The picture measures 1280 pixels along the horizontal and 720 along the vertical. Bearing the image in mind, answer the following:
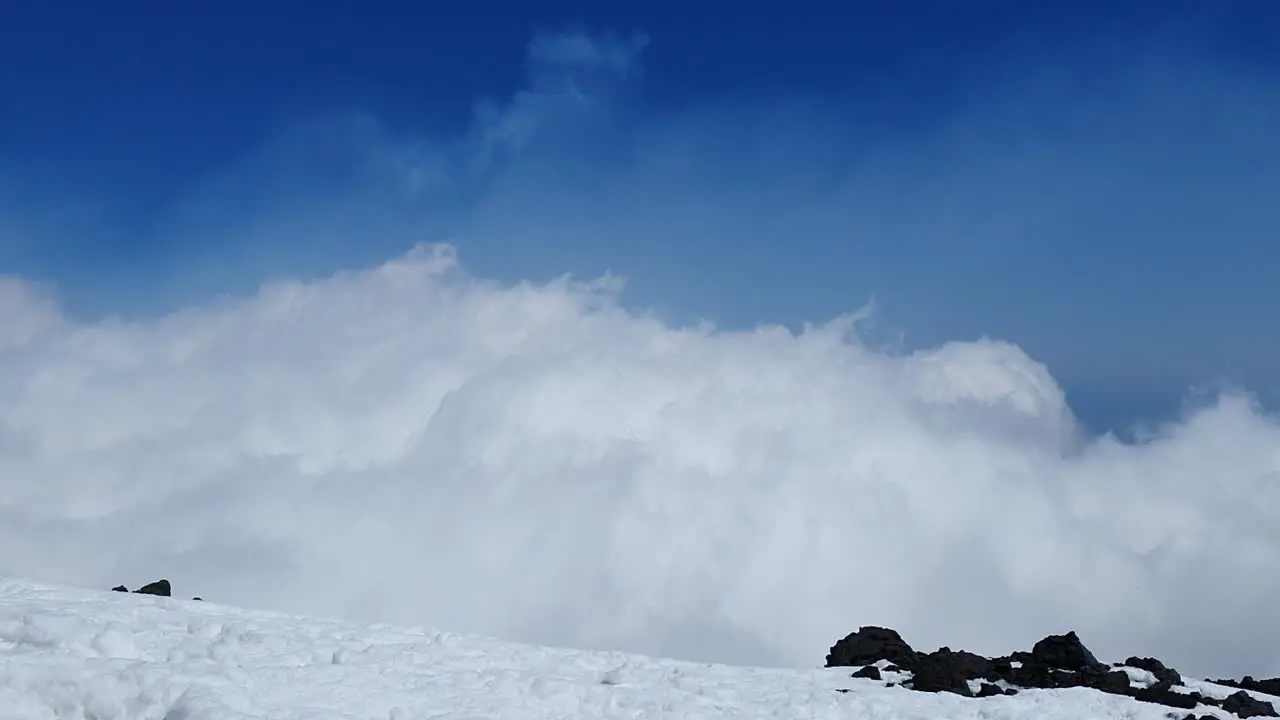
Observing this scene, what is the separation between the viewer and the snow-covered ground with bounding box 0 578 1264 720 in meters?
16.0

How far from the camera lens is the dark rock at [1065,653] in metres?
31.2

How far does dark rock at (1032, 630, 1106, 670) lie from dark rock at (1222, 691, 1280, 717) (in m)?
3.99

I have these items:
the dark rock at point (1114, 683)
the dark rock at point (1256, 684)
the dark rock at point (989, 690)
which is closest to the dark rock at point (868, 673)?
the dark rock at point (989, 690)

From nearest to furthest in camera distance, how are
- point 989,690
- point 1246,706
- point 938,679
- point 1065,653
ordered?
point 938,679 → point 989,690 → point 1246,706 → point 1065,653

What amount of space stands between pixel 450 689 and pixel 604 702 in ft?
9.62

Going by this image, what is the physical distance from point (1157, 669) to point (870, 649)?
29.4 feet

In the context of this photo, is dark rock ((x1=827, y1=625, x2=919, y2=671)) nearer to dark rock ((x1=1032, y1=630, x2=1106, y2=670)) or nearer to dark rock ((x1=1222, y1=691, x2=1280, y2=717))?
dark rock ((x1=1032, y1=630, x2=1106, y2=670))

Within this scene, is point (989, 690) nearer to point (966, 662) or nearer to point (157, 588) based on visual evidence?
point (966, 662)

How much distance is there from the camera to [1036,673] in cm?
2998

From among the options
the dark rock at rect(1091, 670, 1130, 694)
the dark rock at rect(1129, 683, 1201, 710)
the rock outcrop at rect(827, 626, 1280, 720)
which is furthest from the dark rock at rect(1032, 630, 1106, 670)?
the dark rock at rect(1129, 683, 1201, 710)

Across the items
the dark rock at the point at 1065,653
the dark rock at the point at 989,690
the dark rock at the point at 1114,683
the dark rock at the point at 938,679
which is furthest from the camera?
the dark rock at the point at 1065,653

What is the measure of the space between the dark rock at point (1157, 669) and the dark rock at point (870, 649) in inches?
290

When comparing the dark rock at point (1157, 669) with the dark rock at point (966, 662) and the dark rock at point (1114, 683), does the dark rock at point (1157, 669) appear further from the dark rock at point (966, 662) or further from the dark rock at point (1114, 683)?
the dark rock at point (966, 662)

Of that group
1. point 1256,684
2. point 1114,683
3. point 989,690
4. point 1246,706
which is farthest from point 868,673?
point 1256,684
